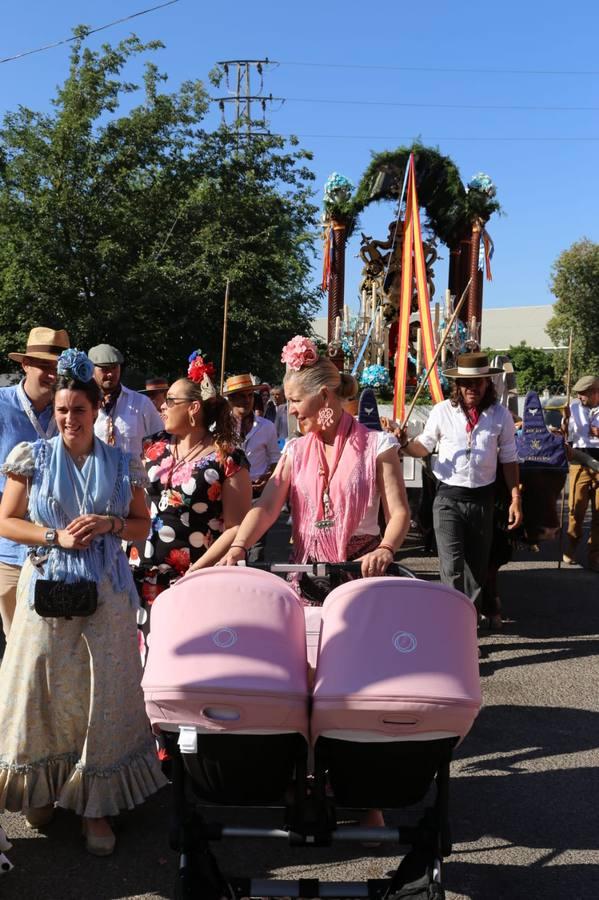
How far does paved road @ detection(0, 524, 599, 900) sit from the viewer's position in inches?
132

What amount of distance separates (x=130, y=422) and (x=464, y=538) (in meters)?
2.40

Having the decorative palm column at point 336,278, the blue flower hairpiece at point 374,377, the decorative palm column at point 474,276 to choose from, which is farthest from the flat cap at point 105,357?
the decorative palm column at point 474,276

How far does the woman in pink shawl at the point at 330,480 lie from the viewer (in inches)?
142

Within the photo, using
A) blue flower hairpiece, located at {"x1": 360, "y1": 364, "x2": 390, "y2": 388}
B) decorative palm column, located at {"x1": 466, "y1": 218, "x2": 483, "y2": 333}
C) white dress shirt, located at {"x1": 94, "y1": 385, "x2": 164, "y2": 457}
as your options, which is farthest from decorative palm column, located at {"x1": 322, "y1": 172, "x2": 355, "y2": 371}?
white dress shirt, located at {"x1": 94, "y1": 385, "x2": 164, "y2": 457}

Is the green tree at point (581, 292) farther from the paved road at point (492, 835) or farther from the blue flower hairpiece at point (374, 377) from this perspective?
the paved road at point (492, 835)

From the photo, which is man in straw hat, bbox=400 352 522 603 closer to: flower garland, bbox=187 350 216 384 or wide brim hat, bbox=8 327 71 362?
flower garland, bbox=187 350 216 384

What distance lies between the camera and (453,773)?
4.43m

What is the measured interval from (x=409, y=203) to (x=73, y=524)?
35.5 ft

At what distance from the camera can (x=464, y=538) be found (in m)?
6.45

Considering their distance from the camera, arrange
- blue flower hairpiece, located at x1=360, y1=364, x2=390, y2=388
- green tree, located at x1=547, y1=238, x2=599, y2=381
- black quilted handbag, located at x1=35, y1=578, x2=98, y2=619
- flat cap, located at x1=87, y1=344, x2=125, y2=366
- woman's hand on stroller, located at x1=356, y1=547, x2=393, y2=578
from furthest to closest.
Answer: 1. green tree, located at x1=547, y1=238, x2=599, y2=381
2. blue flower hairpiece, located at x1=360, y1=364, x2=390, y2=388
3. flat cap, located at x1=87, y1=344, x2=125, y2=366
4. black quilted handbag, located at x1=35, y1=578, x2=98, y2=619
5. woman's hand on stroller, located at x1=356, y1=547, x2=393, y2=578

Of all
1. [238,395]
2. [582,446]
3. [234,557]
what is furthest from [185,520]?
[582,446]

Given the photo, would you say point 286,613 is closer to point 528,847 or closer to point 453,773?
point 528,847

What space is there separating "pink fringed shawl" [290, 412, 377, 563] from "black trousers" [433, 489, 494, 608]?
2843 millimetres

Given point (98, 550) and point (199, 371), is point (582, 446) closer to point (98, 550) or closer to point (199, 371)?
point (199, 371)
